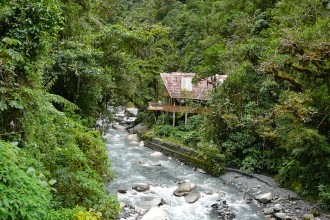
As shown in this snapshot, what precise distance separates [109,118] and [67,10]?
6.87 m

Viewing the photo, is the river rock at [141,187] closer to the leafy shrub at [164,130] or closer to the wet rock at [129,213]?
the wet rock at [129,213]

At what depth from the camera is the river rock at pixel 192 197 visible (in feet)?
43.6

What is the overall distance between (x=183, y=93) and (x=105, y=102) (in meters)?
9.63

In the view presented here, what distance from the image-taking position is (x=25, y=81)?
6.25m

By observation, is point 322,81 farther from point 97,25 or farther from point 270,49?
point 97,25

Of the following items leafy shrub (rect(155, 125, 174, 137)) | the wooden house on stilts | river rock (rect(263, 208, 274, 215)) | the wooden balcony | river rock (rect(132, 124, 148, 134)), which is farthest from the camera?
river rock (rect(132, 124, 148, 134))

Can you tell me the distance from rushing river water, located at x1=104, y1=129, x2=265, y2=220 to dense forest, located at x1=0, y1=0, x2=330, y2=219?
6.66ft

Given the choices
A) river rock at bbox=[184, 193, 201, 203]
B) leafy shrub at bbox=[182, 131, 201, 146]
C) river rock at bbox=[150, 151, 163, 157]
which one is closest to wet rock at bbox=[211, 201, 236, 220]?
river rock at bbox=[184, 193, 201, 203]

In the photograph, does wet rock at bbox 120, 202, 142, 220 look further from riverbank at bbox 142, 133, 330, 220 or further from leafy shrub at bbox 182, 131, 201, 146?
leafy shrub at bbox 182, 131, 201, 146

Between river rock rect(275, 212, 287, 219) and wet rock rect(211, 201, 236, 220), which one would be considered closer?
river rock rect(275, 212, 287, 219)

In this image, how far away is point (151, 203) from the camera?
1263 cm

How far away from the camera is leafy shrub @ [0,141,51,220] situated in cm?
364

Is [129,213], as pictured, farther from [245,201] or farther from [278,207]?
[278,207]

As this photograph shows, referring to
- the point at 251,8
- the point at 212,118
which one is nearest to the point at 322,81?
the point at 212,118
